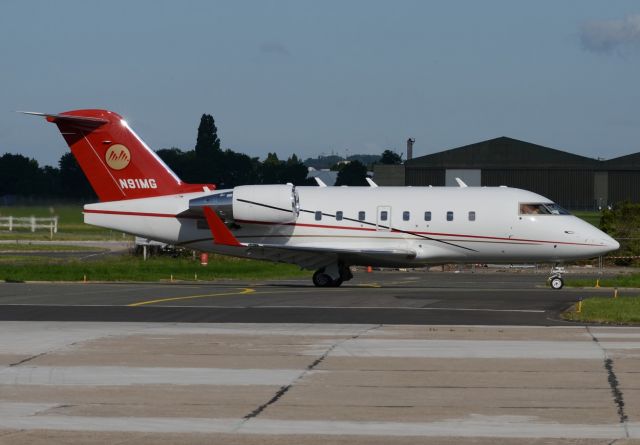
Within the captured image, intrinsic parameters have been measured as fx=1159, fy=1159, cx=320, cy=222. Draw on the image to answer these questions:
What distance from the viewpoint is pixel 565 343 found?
71.3ft

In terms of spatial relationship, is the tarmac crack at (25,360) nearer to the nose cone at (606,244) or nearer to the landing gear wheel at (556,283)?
the landing gear wheel at (556,283)

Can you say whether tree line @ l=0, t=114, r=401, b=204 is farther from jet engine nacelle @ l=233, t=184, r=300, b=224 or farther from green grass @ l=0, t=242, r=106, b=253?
jet engine nacelle @ l=233, t=184, r=300, b=224

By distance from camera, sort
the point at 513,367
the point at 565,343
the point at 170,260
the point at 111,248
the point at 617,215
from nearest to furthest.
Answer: the point at 513,367 → the point at 565,343 → the point at 170,260 → the point at 617,215 → the point at 111,248

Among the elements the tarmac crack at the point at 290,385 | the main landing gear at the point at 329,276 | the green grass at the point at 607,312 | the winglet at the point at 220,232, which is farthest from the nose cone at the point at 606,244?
the tarmac crack at the point at 290,385

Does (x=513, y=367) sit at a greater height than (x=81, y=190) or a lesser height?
lesser

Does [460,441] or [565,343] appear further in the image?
[565,343]

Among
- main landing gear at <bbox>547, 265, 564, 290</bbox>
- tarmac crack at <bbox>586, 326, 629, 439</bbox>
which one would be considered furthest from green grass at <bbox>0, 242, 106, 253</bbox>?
tarmac crack at <bbox>586, 326, 629, 439</bbox>

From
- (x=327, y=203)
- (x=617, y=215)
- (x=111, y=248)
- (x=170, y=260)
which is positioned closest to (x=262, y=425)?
(x=327, y=203)

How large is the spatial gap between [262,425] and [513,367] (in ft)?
19.9

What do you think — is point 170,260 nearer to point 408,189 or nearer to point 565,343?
point 408,189

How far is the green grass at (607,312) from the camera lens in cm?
2581

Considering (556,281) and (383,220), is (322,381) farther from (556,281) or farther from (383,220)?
(556,281)

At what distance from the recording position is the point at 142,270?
4544 centimetres

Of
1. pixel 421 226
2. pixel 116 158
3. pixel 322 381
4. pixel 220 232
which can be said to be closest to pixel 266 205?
pixel 220 232
